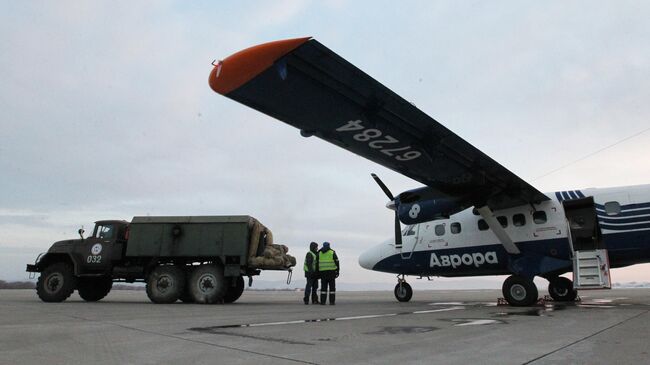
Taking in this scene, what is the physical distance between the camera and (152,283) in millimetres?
13742

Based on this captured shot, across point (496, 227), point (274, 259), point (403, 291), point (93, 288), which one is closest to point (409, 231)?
point (403, 291)

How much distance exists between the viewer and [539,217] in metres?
12.4

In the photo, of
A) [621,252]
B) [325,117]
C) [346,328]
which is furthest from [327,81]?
[621,252]

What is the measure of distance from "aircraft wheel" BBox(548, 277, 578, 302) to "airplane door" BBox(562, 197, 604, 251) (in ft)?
10.6

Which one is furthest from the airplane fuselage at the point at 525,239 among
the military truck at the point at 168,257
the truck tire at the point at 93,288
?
the truck tire at the point at 93,288

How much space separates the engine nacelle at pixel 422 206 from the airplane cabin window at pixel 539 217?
213 cm

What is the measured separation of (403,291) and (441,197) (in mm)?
4670

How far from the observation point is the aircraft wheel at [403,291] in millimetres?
15469

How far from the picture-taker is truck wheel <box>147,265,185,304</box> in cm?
1359

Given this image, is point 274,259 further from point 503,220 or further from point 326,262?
point 503,220

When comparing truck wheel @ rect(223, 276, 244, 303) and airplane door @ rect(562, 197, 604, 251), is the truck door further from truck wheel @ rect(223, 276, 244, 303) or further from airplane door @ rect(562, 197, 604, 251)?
airplane door @ rect(562, 197, 604, 251)

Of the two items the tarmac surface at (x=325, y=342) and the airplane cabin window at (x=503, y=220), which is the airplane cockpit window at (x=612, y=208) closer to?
the airplane cabin window at (x=503, y=220)

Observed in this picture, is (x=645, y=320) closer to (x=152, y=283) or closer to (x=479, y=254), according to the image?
(x=479, y=254)

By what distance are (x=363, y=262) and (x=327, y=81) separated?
10.4 m
